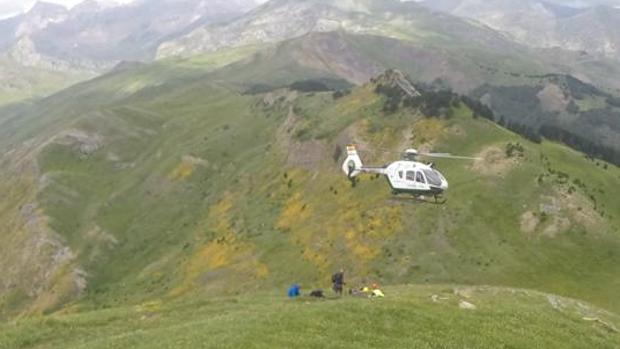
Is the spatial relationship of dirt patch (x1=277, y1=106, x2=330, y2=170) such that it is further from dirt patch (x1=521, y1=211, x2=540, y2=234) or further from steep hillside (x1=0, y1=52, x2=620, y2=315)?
dirt patch (x1=521, y1=211, x2=540, y2=234)

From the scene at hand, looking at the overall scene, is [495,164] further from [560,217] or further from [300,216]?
[300,216]

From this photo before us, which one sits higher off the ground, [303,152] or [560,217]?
[560,217]

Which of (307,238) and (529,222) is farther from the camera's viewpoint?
(307,238)

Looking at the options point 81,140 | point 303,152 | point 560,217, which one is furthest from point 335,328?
point 81,140

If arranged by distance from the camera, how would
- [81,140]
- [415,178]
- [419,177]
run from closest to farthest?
[419,177], [415,178], [81,140]

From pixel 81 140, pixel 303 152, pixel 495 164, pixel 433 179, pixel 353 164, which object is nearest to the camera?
pixel 433 179

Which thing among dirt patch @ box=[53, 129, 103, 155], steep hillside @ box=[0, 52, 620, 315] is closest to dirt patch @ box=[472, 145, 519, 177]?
steep hillside @ box=[0, 52, 620, 315]
